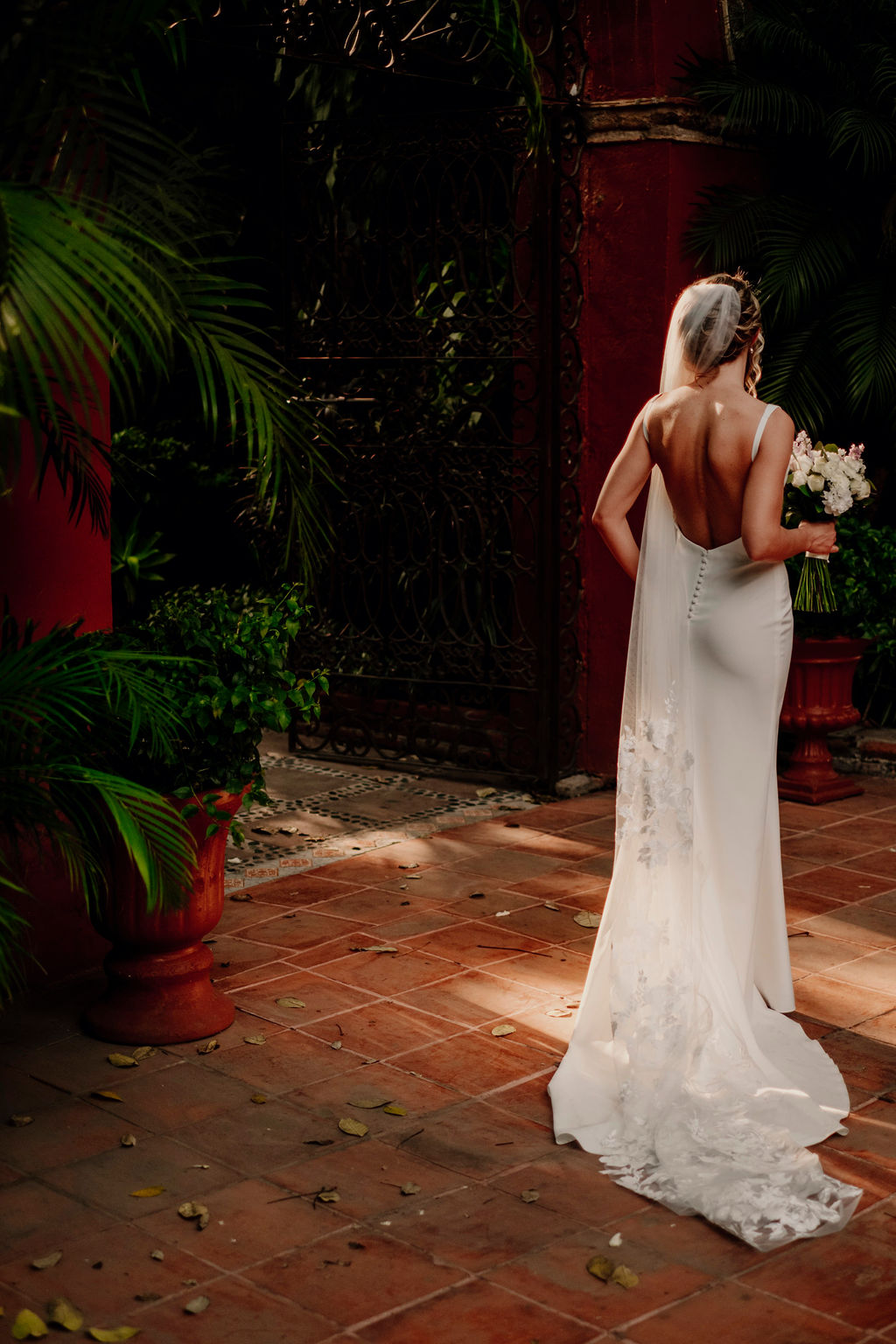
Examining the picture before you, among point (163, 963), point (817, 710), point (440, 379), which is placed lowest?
point (163, 963)

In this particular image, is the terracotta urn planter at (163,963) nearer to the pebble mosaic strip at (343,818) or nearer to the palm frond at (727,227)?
the pebble mosaic strip at (343,818)

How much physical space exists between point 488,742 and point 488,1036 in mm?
3274

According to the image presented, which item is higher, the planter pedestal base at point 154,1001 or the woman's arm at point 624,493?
the woman's arm at point 624,493

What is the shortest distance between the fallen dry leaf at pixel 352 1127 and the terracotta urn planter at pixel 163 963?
74 centimetres

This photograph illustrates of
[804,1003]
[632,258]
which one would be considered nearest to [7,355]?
[804,1003]

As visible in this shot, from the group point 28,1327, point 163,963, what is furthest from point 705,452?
point 28,1327

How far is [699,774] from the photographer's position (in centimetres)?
438

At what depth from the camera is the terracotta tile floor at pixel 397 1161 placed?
3207mm

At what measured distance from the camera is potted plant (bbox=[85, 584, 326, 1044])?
446 centimetres

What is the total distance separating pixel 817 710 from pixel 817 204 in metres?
2.47

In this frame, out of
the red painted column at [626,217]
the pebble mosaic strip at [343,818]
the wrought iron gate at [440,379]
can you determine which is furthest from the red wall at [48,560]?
the red painted column at [626,217]

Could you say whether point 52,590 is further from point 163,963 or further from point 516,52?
point 516,52

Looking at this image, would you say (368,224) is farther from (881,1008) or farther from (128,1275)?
(128,1275)

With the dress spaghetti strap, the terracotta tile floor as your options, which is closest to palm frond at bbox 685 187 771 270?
the terracotta tile floor
